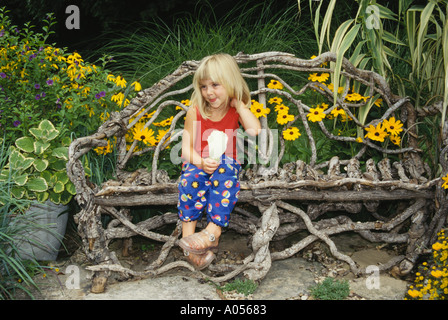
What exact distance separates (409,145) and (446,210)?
490 mm

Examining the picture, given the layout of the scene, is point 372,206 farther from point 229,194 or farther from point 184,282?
point 184,282

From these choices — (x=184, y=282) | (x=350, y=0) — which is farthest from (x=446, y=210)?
(x=350, y=0)

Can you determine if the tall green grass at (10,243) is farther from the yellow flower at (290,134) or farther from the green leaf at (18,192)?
the yellow flower at (290,134)

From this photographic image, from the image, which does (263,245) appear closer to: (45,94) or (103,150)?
(103,150)

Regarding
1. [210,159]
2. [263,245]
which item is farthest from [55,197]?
[263,245]

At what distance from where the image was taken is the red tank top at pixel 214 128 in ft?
8.42

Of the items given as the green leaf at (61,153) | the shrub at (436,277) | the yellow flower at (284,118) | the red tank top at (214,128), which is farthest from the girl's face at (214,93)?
the shrub at (436,277)

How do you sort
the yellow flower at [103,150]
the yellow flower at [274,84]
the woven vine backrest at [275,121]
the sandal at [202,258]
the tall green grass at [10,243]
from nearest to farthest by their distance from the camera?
the tall green grass at [10,243] < the sandal at [202,258] < the woven vine backrest at [275,121] < the yellow flower at [103,150] < the yellow flower at [274,84]

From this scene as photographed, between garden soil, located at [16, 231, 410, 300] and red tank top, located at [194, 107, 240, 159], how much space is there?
2.22ft

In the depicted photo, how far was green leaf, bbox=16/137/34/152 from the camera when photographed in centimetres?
259

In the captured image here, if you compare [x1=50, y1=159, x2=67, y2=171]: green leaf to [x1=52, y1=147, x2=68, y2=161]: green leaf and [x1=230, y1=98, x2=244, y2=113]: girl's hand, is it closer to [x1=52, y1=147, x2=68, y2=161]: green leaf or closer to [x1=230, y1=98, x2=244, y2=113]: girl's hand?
[x1=52, y1=147, x2=68, y2=161]: green leaf

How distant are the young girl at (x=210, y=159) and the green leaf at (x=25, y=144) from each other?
868mm

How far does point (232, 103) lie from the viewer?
2.54 metres

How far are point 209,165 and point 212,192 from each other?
0.15 meters
